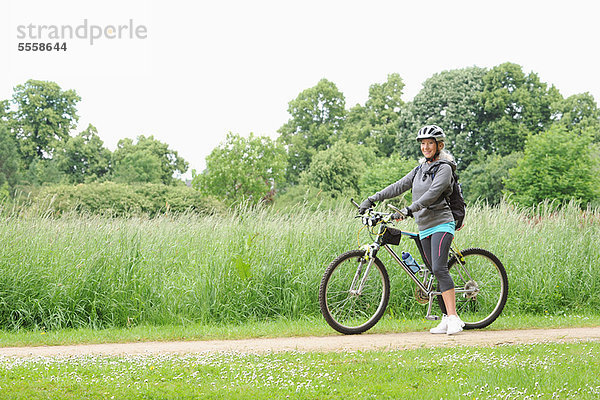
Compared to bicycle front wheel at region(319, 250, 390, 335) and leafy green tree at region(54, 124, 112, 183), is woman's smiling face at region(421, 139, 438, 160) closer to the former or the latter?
bicycle front wheel at region(319, 250, 390, 335)

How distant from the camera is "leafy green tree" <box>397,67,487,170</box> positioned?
142 feet

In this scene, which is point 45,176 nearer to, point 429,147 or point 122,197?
point 122,197

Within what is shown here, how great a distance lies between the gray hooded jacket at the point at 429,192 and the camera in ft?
21.4

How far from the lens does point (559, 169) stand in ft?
100

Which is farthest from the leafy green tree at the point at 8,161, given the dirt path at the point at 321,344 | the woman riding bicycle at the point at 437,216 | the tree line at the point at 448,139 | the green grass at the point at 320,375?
the woman riding bicycle at the point at 437,216

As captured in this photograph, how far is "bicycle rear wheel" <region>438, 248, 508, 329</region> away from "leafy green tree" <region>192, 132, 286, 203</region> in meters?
37.6

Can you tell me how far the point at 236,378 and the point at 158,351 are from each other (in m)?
1.69

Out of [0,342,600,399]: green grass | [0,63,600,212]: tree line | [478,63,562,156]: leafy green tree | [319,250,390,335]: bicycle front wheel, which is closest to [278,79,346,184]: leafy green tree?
[0,63,600,212]: tree line

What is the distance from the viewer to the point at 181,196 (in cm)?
3869

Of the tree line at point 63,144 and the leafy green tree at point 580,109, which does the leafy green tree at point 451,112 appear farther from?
the tree line at point 63,144

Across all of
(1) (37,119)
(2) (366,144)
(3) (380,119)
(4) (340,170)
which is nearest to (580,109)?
(3) (380,119)

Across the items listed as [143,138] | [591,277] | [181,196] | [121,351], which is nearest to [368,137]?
[181,196]

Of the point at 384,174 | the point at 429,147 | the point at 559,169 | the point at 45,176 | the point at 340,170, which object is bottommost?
the point at 429,147

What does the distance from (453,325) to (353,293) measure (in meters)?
1.20
